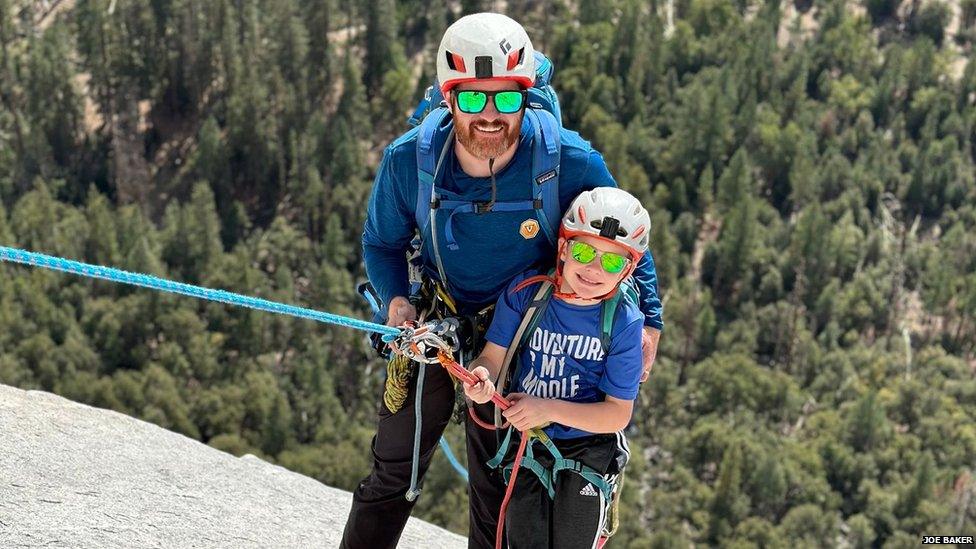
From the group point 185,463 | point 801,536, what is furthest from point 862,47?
point 185,463

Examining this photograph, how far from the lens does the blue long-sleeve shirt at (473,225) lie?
236 inches

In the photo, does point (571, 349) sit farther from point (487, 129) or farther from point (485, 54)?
point (485, 54)

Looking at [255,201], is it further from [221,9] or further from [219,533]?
[219,533]

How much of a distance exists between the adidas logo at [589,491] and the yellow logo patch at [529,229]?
1406mm

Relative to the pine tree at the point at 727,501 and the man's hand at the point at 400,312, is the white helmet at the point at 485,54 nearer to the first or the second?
the man's hand at the point at 400,312

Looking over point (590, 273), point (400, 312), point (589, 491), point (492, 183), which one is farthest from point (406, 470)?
point (492, 183)

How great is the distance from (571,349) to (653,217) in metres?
83.2

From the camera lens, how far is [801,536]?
70875 millimetres

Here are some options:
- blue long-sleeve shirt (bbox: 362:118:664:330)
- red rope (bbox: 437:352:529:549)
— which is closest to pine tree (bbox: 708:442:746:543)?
red rope (bbox: 437:352:529:549)

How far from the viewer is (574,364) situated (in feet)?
20.1

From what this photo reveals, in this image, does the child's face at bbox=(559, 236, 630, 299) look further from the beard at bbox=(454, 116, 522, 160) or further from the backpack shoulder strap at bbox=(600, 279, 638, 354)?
the beard at bbox=(454, 116, 522, 160)

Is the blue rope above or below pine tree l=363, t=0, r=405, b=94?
above

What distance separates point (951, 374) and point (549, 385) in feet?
283

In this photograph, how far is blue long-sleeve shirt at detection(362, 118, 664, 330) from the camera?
19.6 feet
